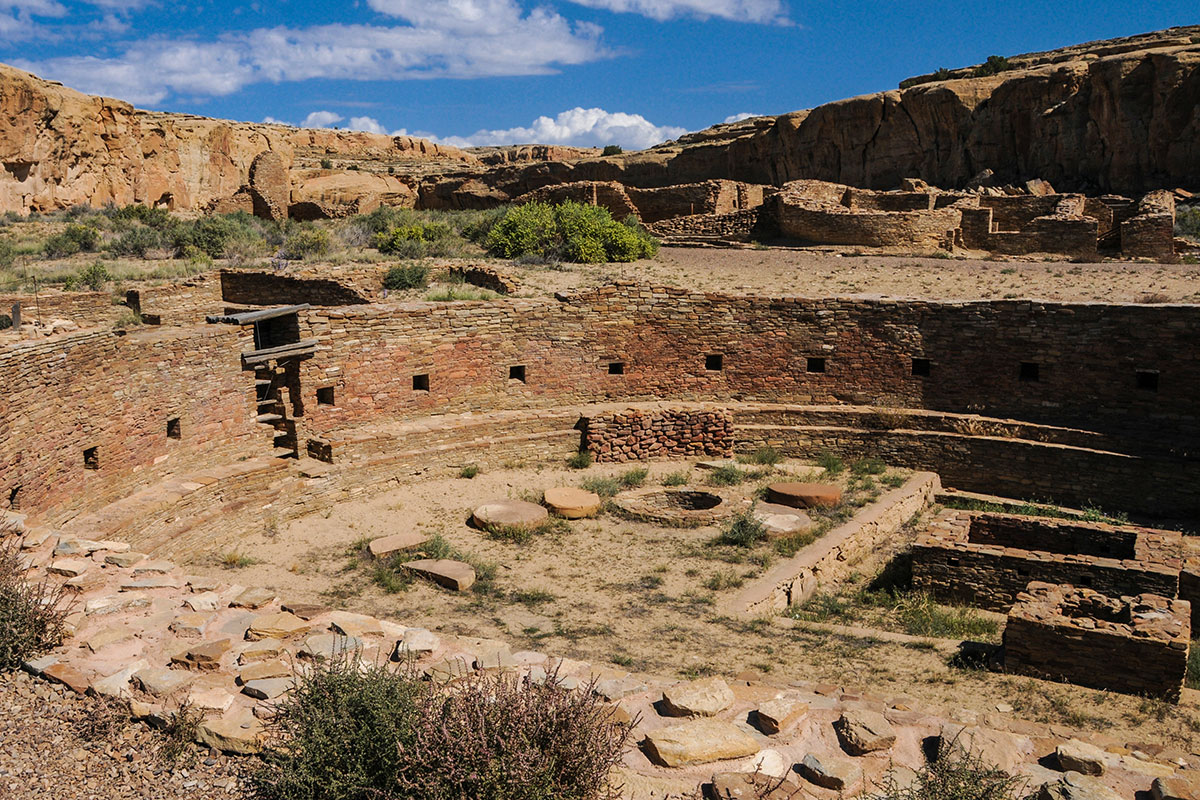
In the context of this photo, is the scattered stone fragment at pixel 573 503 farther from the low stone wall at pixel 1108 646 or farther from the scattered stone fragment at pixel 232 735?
the scattered stone fragment at pixel 232 735

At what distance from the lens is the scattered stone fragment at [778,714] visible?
5.76 metres

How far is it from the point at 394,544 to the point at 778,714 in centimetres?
668

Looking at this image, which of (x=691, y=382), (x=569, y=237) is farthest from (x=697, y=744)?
(x=569, y=237)

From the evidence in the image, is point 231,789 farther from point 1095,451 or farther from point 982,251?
point 982,251

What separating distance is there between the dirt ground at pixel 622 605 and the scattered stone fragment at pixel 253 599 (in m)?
1.97

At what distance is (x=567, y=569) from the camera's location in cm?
1107

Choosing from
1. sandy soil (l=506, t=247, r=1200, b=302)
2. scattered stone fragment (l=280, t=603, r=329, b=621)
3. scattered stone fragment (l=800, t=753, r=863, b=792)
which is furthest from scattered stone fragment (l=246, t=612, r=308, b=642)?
sandy soil (l=506, t=247, r=1200, b=302)

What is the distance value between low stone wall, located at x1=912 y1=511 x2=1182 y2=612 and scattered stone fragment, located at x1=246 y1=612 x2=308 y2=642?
707cm

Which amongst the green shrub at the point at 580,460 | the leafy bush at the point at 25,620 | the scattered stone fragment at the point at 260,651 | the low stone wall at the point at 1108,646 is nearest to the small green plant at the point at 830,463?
the green shrub at the point at 580,460

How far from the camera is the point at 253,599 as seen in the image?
24.7ft

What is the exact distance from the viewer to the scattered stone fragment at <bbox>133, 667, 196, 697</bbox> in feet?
18.7

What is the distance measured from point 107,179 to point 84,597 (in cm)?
3503

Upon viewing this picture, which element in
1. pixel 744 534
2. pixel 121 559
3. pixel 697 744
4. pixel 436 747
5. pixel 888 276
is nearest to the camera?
pixel 436 747

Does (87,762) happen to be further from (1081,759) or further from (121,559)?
(1081,759)
